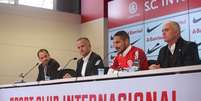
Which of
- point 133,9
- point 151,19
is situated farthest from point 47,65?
point 133,9

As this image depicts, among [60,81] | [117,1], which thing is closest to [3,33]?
[117,1]

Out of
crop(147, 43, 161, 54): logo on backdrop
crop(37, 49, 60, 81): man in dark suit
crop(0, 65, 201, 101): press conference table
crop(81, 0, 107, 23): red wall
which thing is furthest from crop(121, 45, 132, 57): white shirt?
crop(81, 0, 107, 23): red wall

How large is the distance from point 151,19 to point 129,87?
343 cm

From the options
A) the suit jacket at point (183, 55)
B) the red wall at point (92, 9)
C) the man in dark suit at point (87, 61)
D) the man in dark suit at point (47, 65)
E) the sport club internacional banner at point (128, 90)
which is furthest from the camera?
the red wall at point (92, 9)

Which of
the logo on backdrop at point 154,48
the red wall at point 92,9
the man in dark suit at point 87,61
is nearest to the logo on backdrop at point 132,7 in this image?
the logo on backdrop at point 154,48

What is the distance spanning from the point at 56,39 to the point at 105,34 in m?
1.09

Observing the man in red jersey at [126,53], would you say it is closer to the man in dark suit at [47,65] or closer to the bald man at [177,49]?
the bald man at [177,49]

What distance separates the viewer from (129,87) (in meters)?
2.83

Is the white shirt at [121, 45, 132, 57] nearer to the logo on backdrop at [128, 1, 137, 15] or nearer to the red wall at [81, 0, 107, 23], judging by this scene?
the logo on backdrop at [128, 1, 137, 15]

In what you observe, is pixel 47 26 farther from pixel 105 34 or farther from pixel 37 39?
pixel 105 34

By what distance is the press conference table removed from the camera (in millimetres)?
2444

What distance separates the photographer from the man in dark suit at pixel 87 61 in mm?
4520

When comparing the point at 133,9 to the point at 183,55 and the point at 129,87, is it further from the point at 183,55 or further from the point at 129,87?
the point at 129,87

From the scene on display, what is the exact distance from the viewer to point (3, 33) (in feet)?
24.5
